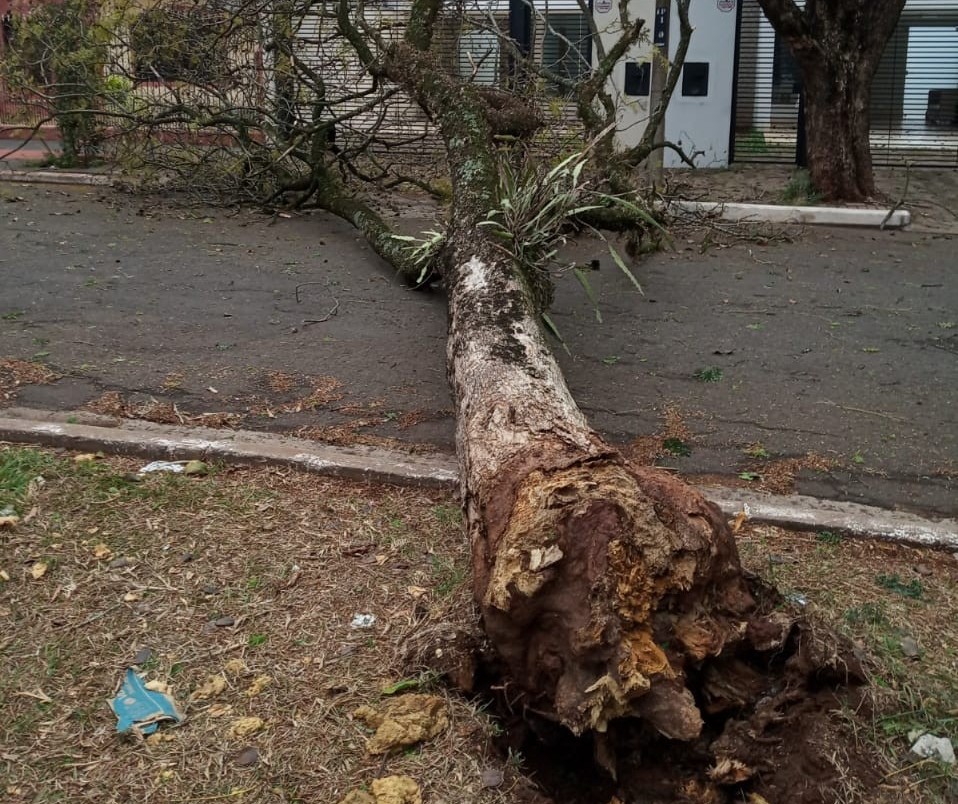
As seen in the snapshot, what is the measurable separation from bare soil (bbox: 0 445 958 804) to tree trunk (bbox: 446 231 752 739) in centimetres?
16

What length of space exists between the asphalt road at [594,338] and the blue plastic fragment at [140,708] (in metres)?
2.00

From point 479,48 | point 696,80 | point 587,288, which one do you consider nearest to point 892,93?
point 696,80

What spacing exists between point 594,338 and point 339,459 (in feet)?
7.54

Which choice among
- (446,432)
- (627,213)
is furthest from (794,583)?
(627,213)

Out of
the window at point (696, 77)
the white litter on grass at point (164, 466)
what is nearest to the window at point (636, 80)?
the window at point (696, 77)

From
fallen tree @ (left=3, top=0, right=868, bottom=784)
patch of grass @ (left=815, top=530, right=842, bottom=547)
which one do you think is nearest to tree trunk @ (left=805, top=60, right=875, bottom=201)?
fallen tree @ (left=3, top=0, right=868, bottom=784)

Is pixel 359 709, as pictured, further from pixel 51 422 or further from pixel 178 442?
pixel 51 422

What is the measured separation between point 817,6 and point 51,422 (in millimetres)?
8083

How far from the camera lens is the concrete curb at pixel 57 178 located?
33.1ft

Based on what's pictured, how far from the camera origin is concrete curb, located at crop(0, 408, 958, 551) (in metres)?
3.58

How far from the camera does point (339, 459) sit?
404cm

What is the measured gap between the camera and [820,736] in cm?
240

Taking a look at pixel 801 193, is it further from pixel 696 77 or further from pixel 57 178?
A: pixel 57 178

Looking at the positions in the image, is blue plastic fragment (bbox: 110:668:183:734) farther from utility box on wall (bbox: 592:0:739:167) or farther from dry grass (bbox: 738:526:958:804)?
utility box on wall (bbox: 592:0:739:167)
